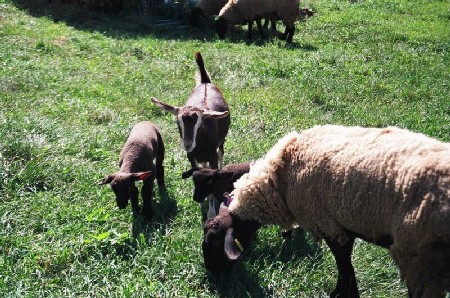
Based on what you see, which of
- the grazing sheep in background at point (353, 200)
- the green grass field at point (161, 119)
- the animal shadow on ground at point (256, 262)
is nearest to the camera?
the grazing sheep in background at point (353, 200)

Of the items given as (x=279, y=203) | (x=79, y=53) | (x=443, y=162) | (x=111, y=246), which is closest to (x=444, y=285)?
(x=443, y=162)

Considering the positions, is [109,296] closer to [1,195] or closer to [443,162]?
[1,195]

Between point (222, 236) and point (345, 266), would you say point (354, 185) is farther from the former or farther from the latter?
point (222, 236)

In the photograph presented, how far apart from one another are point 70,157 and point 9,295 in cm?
268

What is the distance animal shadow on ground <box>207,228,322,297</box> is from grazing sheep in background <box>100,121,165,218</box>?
1322 mm

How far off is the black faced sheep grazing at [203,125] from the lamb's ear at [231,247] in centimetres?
137

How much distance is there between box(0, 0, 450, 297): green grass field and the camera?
4.51 meters

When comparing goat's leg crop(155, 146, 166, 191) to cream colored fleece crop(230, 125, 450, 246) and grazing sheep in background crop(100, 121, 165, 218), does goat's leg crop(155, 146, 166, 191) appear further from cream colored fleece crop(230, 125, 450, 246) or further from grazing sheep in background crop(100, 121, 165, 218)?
cream colored fleece crop(230, 125, 450, 246)

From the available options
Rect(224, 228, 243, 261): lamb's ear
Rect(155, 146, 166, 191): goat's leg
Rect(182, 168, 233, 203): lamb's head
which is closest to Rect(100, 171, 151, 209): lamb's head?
Rect(182, 168, 233, 203): lamb's head

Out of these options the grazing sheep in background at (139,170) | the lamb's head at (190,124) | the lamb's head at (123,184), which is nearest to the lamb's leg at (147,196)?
the grazing sheep in background at (139,170)

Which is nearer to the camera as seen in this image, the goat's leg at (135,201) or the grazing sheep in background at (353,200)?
the grazing sheep in background at (353,200)

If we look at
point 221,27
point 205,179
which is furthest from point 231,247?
point 221,27

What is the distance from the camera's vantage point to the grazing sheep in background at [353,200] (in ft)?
10.6

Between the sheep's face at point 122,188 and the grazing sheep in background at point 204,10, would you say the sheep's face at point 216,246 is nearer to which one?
the sheep's face at point 122,188
